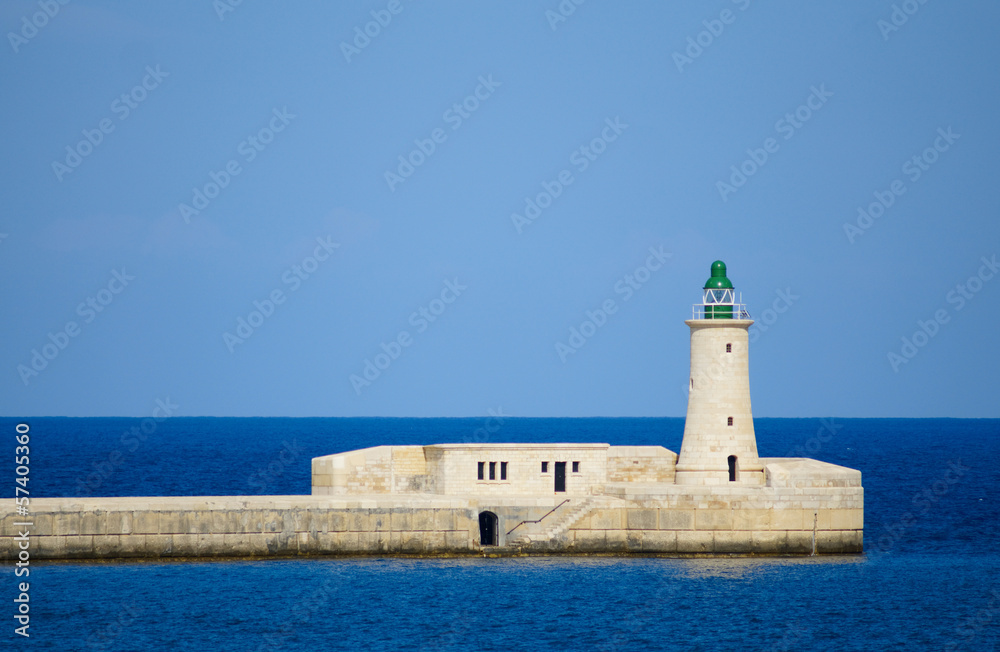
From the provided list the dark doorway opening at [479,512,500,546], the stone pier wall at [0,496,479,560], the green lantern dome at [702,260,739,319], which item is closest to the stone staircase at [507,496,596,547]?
the dark doorway opening at [479,512,500,546]

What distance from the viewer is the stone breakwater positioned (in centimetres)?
3978

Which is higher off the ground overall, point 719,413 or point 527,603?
point 719,413

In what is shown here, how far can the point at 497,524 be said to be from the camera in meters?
41.3

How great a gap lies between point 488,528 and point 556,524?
3.09m

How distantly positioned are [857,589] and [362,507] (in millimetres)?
15038

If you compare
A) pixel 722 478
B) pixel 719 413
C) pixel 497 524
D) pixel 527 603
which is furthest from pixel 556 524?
pixel 719 413

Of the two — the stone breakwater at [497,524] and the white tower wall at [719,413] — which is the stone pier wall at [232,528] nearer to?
the stone breakwater at [497,524]

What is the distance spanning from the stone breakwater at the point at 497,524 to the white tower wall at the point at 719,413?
186cm

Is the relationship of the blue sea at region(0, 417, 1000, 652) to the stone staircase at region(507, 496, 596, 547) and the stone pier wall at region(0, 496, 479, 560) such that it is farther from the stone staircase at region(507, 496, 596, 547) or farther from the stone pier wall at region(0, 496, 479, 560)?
the stone staircase at region(507, 496, 596, 547)

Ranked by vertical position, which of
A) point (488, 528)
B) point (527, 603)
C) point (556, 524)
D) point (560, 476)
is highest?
point (560, 476)

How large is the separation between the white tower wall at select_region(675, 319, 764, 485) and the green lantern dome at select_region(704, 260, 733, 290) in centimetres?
134

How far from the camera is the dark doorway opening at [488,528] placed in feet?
136

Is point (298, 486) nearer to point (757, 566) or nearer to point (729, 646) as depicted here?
point (757, 566)

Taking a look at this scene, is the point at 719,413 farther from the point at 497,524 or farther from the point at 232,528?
the point at 232,528
